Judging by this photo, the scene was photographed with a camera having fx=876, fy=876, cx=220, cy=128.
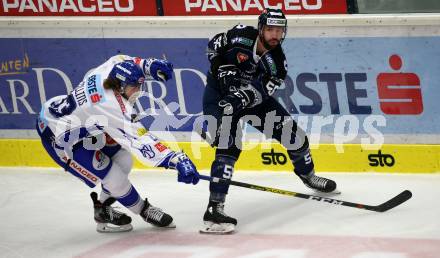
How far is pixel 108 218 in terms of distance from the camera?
18.8 ft

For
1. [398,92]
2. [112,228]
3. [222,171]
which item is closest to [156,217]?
[112,228]

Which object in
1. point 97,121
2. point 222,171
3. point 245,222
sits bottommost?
point 245,222

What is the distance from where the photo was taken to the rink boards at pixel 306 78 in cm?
677

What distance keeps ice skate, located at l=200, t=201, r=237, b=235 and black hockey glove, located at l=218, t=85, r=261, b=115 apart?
24.3 inches

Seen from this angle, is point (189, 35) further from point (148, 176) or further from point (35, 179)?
point (35, 179)

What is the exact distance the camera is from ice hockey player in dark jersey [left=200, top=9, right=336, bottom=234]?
559 cm

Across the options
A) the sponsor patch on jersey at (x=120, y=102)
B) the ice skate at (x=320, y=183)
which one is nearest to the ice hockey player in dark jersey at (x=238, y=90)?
the ice skate at (x=320, y=183)

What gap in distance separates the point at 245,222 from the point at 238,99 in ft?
2.69

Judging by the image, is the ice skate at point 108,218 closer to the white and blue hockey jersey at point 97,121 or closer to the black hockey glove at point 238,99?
the white and blue hockey jersey at point 97,121

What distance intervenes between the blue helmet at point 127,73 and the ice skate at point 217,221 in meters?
0.95

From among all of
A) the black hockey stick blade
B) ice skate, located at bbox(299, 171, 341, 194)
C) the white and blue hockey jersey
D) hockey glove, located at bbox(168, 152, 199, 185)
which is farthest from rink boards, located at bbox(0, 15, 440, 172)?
hockey glove, located at bbox(168, 152, 199, 185)

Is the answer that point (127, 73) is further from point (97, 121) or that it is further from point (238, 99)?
point (238, 99)

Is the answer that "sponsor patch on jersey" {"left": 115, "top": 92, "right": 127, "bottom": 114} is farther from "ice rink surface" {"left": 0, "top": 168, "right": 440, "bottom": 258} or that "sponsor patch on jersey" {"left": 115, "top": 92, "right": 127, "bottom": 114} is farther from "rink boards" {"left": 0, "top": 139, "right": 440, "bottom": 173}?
"rink boards" {"left": 0, "top": 139, "right": 440, "bottom": 173}

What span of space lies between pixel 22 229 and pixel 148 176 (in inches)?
63.8
